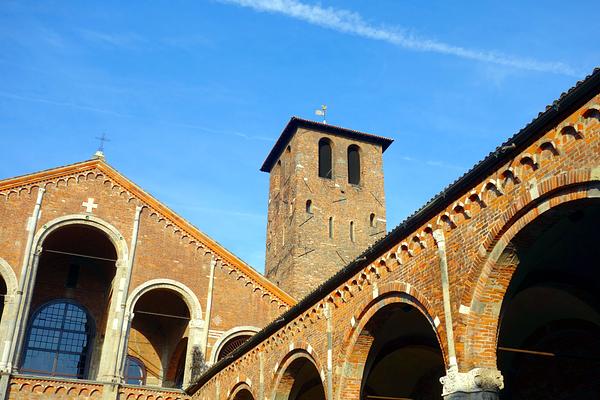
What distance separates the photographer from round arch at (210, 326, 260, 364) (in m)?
22.0

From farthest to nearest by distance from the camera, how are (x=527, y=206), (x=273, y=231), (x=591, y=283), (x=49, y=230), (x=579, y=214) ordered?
(x=273, y=231) → (x=49, y=230) → (x=591, y=283) → (x=579, y=214) → (x=527, y=206)

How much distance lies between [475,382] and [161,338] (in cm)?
1811

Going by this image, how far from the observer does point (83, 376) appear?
22875 mm

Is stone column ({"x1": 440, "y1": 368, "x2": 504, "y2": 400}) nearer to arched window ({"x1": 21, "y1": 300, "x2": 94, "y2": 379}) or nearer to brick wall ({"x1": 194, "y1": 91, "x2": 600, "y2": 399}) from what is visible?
brick wall ({"x1": 194, "y1": 91, "x2": 600, "y2": 399})

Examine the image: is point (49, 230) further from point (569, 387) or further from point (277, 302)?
point (569, 387)

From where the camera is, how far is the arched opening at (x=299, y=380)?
15148mm

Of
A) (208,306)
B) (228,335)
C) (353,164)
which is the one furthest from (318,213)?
(228,335)

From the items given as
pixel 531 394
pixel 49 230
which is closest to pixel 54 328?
pixel 49 230

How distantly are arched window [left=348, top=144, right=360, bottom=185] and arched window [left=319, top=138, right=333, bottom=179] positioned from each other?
1026 millimetres

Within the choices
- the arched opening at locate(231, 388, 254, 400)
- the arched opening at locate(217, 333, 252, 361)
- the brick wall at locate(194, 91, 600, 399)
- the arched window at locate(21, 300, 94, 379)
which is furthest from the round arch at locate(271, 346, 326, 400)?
the arched window at locate(21, 300, 94, 379)

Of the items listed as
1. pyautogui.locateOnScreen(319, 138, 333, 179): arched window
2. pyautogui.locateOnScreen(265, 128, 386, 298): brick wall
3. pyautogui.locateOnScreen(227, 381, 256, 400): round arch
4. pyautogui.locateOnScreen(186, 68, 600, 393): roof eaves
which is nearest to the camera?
pyautogui.locateOnScreen(186, 68, 600, 393): roof eaves

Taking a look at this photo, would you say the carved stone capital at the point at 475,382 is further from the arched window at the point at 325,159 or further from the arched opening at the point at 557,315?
the arched window at the point at 325,159

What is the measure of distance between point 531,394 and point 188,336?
12.0m

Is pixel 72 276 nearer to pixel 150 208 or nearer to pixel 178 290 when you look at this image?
pixel 150 208
